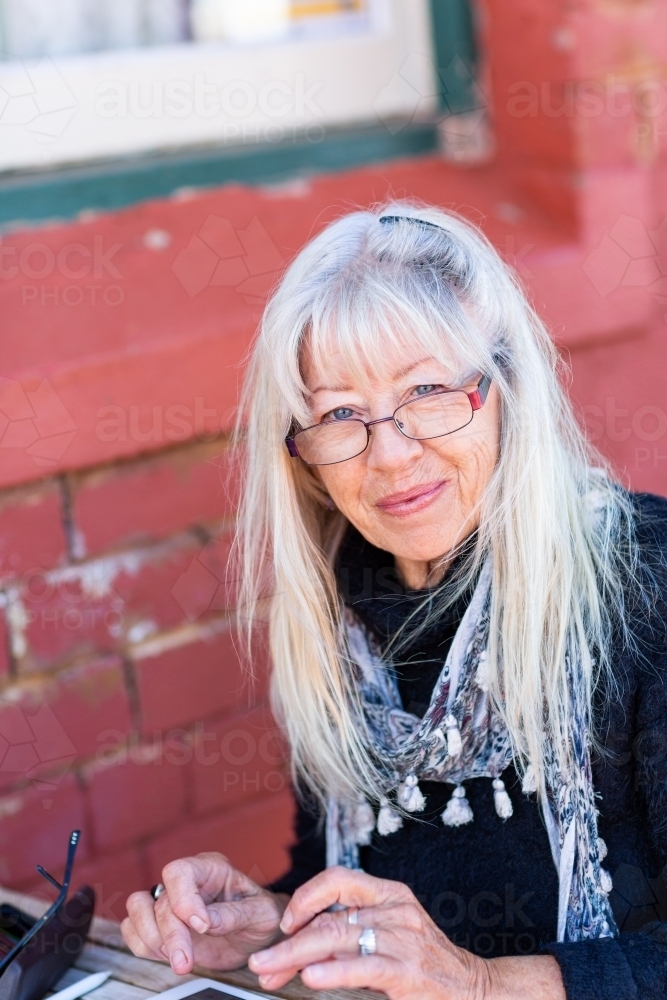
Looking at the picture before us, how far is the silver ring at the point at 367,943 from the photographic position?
4.12 feet

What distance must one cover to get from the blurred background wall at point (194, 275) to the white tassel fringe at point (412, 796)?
0.73 m

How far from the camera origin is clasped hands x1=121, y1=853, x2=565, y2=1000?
1241 millimetres

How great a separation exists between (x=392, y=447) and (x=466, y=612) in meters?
0.28

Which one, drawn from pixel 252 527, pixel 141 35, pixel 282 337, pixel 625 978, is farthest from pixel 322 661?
pixel 141 35

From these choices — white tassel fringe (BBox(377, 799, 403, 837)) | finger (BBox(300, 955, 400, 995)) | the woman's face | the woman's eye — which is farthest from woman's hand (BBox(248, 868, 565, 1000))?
the woman's eye

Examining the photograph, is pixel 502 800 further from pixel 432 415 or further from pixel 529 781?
pixel 432 415

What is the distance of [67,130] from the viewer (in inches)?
90.0

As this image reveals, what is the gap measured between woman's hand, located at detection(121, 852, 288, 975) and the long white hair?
0.91ft

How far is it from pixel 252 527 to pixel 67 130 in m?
1.03

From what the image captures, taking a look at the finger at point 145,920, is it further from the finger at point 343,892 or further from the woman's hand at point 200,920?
the finger at point 343,892

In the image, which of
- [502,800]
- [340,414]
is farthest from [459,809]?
[340,414]

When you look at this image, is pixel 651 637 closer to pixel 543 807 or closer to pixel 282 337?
pixel 543 807

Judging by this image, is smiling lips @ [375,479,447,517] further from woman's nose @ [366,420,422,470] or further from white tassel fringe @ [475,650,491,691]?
white tassel fringe @ [475,650,491,691]

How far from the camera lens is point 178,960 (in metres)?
1.38
